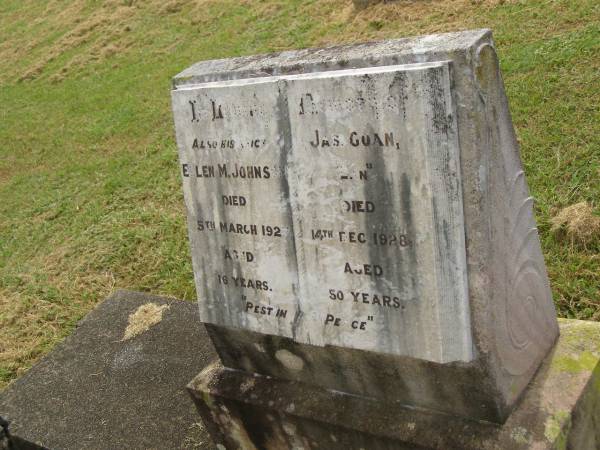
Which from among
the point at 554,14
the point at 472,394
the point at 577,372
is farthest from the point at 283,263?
the point at 554,14

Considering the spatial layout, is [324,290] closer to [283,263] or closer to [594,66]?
[283,263]

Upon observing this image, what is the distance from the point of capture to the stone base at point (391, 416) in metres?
2.02

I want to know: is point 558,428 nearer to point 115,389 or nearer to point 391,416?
point 391,416

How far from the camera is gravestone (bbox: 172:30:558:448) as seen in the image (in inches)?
70.7

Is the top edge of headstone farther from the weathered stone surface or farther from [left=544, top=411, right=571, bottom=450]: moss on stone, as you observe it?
the weathered stone surface

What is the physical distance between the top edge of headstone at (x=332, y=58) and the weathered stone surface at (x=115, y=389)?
155 cm

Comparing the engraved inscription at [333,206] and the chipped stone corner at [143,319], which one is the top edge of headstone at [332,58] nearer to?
→ the engraved inscription at [333,206]

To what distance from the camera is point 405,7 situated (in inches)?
297

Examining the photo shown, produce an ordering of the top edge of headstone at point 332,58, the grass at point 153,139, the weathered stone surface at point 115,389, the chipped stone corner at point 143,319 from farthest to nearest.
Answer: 1. the grass at point 153,139
2. the chipped stone corner at point 143,319
3. the weathered stone surface at point 115,389
4. the top edge of headstone at point 332,58

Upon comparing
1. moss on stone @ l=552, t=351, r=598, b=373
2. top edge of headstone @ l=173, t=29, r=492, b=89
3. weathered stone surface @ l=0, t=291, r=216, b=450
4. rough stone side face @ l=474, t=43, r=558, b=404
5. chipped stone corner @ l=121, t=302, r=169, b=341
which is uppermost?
top edge of headstone @ l=173, t=29, r=492, b=89

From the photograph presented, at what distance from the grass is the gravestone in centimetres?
130

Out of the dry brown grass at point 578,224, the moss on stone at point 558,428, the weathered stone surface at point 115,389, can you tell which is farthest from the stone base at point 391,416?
the dry brown grass at point 578,224

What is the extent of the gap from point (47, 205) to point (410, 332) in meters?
5.52

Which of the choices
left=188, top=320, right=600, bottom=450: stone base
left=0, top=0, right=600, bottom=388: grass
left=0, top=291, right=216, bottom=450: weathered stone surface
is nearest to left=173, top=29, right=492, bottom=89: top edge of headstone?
left=188, top=320, right=600, bottom=450: stone base
